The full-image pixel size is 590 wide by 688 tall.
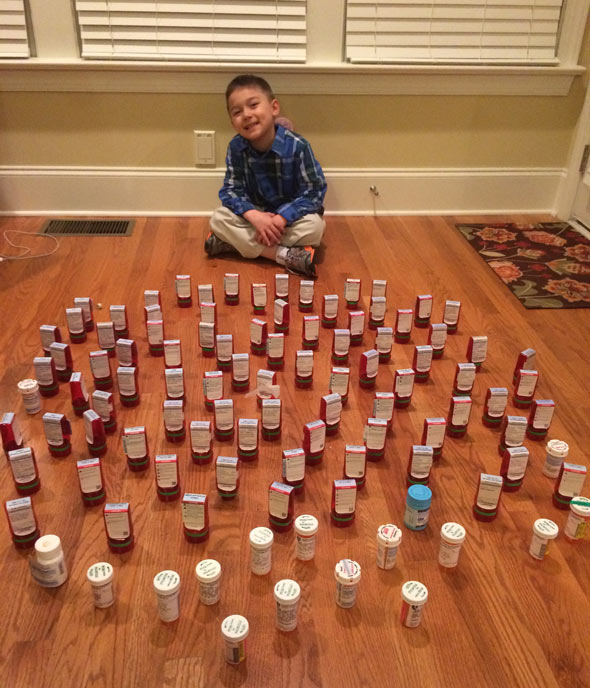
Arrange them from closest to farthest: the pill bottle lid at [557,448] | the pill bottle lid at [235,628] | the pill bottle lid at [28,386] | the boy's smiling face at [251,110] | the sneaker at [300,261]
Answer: the pill bottle lid at [235,628], the pill bottle lid at [557,448], the pill bottle lid at [28,386], the boy's smiling face at [251,110], the sneaker at [300,261]

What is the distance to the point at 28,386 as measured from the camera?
1813mm

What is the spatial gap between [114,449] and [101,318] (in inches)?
30.2

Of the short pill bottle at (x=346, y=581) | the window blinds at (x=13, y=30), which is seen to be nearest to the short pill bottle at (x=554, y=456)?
the short pill bottle at (x=346, y=581)

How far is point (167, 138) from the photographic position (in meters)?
3.08

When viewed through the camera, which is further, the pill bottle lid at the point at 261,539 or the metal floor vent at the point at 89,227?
the metal floor vent at the point at 89,227

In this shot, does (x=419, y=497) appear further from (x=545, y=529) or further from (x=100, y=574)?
(x=100, y=574)

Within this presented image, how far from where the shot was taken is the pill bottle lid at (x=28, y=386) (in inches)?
71.2

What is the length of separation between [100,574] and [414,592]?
59 cm

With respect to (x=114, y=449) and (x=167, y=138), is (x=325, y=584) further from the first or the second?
(x=167, y=138)

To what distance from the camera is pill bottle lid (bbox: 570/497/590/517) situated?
1.44 metres

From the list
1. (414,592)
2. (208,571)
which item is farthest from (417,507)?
(208,571)

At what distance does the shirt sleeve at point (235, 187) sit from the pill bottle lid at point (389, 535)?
170 centimetres

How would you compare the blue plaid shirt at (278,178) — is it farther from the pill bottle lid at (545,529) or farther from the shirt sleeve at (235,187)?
the pill bottle lid at (545,529)

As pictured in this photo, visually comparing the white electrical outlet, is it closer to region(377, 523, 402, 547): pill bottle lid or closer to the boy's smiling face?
the boy's smiling face
